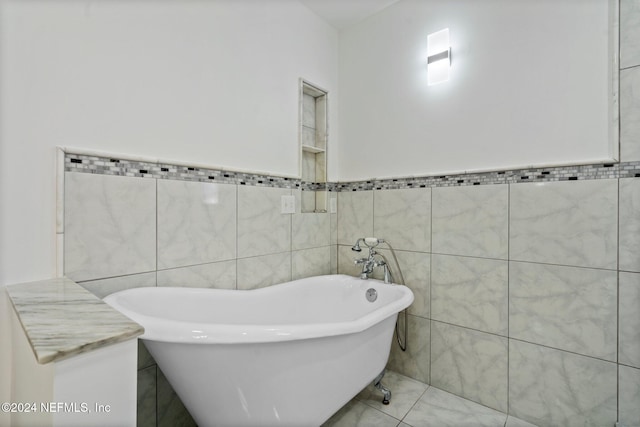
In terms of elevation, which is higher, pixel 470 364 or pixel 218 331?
pixel 218 331

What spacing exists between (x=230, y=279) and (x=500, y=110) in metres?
1.75

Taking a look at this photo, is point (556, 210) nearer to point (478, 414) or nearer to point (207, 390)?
point (478, 414)

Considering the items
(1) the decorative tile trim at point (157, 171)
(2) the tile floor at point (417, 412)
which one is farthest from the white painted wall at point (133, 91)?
(2) the tile floor at point (417, 412)

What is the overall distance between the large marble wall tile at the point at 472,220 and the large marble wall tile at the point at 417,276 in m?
0.13

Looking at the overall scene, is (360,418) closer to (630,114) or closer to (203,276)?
(203,276)

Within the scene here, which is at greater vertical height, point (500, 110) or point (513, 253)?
point (500, 110)

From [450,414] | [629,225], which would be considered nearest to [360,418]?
[450,414]

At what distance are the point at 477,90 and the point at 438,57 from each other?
0.34 metres

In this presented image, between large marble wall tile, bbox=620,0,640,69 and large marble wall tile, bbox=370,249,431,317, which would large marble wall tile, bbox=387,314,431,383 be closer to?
large marble wall tile, bbox=370,249,431,317

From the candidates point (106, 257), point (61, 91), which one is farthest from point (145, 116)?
point (106, 257)

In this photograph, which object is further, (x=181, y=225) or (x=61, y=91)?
(x=181, y=225)

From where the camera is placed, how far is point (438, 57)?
1.90 meters

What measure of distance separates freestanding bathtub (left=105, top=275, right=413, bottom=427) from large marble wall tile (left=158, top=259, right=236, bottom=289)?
125 mm

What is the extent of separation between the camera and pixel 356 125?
7.65 ft
